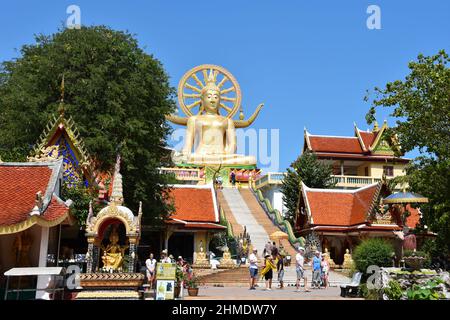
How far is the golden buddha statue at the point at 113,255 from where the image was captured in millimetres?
13945

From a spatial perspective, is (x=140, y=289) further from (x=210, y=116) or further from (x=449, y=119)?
(x=210, y=116)

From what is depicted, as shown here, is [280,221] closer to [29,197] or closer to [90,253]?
[90,253]

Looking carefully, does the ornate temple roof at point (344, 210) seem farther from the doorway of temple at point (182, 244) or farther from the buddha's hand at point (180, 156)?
the buddha's hand at point (180, 156)

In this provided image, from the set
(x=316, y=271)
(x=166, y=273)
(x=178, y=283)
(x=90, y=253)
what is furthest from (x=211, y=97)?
(x=166, y=273)

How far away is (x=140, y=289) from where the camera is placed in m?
13.7

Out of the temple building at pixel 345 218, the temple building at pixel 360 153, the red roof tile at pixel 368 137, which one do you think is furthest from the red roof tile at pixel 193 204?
the red roof tile at pixel 368 137

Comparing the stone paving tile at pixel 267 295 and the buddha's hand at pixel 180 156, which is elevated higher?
the buddha's hand at pixel 180 156

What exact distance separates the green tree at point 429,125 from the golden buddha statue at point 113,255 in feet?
32.0

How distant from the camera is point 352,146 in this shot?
47344mm

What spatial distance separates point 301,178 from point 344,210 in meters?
5.56

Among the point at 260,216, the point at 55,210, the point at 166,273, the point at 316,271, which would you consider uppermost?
the point at 260,216

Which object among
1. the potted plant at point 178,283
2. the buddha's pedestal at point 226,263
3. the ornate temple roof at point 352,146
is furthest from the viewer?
the ornate temple roof at point 352,146

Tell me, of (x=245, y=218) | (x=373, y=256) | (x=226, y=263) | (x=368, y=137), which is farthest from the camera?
(x=368, y=137)

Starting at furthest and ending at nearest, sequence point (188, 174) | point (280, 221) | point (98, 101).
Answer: point (188, 174), point (280, 221), point (98, 101)
